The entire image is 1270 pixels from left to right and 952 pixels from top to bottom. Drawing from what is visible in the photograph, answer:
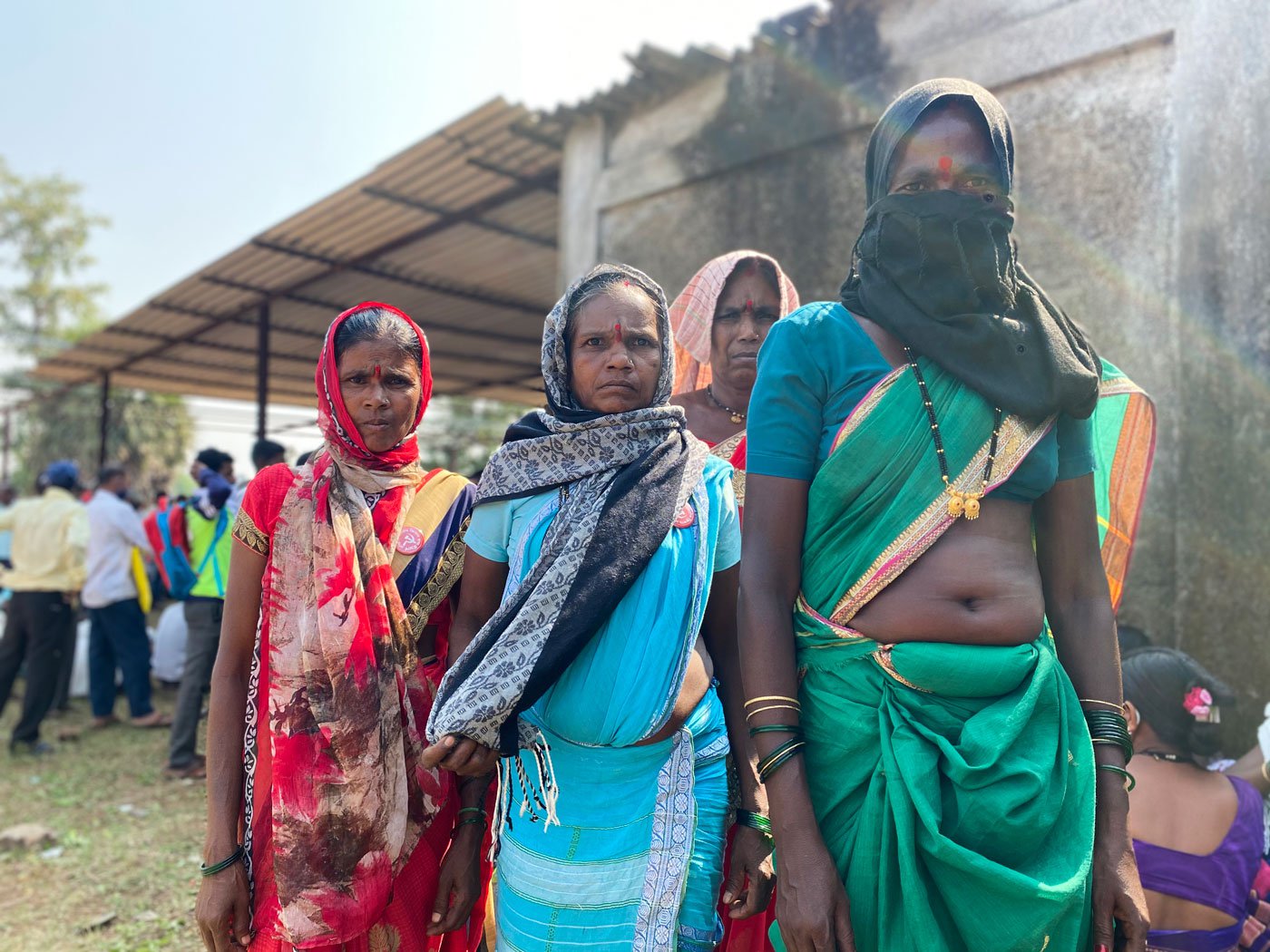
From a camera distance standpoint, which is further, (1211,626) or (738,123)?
(738,123)

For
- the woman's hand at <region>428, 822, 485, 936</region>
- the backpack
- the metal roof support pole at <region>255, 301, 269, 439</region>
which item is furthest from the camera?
the metal roof support pole at <region>255, 301, 269, 439</region>

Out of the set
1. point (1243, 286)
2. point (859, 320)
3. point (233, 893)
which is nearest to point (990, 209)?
point (859, 320)

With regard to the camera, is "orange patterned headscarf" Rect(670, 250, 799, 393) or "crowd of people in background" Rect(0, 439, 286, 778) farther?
"crowd of people in background" Rect(0, 439, 286, 778)

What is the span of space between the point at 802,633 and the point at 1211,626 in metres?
3.02

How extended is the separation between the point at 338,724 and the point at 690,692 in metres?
0.79

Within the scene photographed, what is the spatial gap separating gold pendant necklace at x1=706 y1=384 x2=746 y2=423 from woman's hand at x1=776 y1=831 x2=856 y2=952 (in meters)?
1.62

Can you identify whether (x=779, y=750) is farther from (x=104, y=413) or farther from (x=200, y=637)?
(x=104, y=413)

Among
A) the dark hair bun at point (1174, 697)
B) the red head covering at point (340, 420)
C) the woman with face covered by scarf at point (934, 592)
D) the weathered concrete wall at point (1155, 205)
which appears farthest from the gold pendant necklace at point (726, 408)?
the weathered concrete wall at point (1155, 205)

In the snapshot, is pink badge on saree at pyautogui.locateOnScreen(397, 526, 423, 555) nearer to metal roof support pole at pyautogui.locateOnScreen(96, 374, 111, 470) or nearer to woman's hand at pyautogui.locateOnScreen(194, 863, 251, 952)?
woman's hand at pyautogui.locateOnScreen(194, 863, 251, 952)

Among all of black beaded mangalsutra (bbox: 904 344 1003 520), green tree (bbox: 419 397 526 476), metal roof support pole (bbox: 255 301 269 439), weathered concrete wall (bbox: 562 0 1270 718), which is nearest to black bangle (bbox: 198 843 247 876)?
black beaded mangalsutra (bbox: 904 344 1003 520)

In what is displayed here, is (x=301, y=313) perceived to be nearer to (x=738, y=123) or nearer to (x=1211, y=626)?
(x=738, y=123)

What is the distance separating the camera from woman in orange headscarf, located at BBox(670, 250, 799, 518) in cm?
285

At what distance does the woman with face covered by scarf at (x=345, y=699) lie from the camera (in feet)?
6.54

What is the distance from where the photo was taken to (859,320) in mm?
1656
